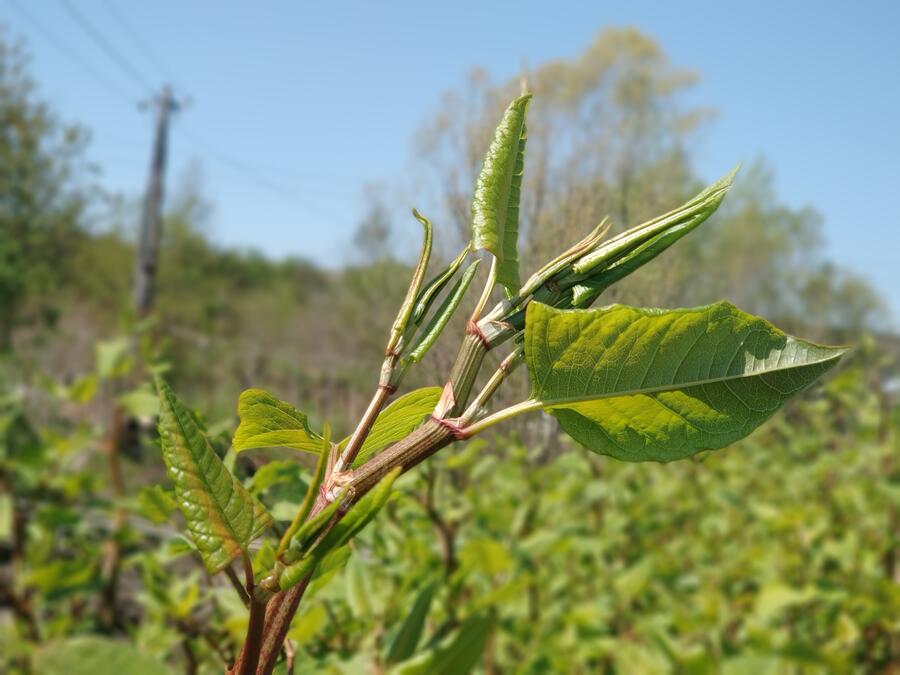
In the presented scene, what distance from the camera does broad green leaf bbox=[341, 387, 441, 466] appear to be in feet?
1.70

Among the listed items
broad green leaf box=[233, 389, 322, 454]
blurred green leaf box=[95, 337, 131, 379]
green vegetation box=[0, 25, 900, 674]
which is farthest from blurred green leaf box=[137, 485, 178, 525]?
blurred green leaf box=[95, 337, 131, 379]

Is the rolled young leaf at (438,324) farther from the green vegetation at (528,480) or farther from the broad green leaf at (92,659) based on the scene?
the broad green leaf at (92,659)

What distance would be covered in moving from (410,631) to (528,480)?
1.29 m

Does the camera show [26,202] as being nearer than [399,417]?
No

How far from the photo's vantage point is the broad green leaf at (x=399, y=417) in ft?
1.70

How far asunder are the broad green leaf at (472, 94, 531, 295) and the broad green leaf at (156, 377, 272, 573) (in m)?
0.22

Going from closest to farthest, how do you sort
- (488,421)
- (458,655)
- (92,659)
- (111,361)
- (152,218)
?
1. (92,659)
2. (488,421)
3. (458,655)
4. (111,361)
5. (152,218)

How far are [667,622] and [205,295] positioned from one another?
1847cm

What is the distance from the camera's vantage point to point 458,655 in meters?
0.71

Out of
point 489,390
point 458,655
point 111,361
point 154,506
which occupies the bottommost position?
point 458,655

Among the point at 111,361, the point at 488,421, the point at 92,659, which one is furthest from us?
the point at 111,361

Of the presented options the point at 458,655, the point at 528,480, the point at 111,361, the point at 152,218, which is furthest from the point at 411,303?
the point at 152,218

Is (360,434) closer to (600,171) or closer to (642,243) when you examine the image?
(642,243)

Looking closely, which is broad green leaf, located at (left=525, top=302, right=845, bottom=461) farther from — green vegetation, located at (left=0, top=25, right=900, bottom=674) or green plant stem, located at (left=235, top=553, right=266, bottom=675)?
green plant stem, located at (left=235, top=553, right=266, bottom=675)
